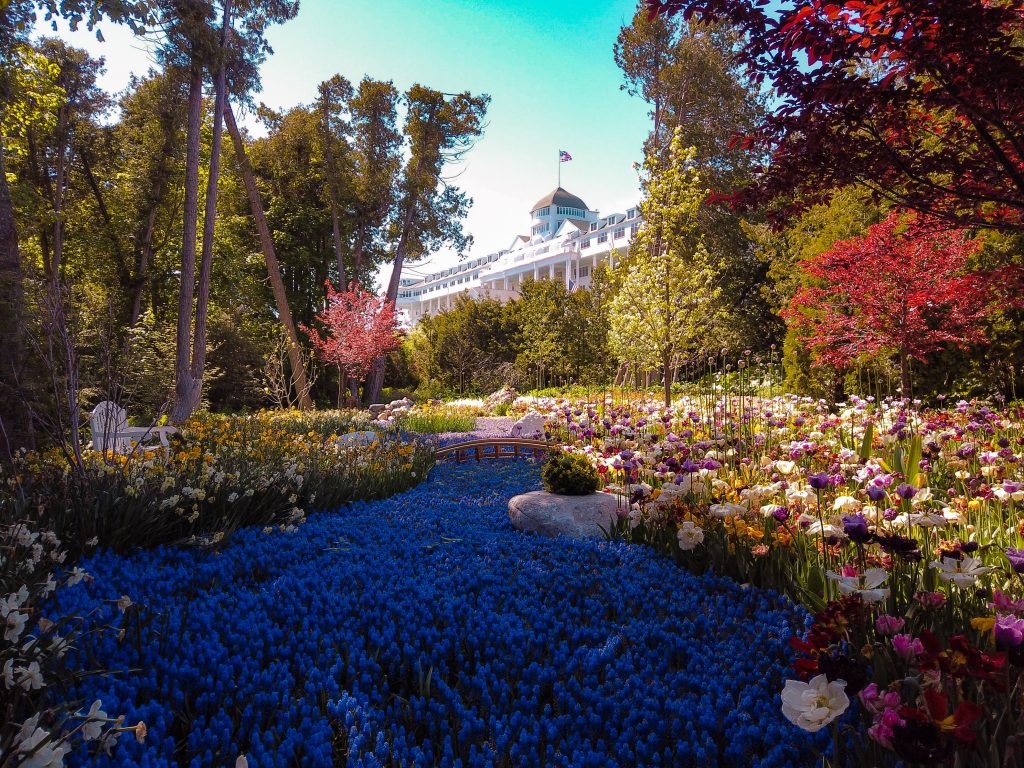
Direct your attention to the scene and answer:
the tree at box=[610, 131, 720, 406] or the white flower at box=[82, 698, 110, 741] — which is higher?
the tree at box=[610, 131, 720, 406]

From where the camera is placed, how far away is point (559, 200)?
63.5 meters

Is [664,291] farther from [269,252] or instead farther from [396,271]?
[269,252]

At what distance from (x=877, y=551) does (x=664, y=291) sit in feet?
26.0

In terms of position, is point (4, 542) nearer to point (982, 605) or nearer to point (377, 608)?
point (377, 608)

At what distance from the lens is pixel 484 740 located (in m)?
1.84

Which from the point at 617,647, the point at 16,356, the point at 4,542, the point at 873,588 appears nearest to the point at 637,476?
the point at 617,647

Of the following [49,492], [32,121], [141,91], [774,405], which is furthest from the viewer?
[141,91]

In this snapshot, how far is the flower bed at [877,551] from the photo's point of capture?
4.61ft

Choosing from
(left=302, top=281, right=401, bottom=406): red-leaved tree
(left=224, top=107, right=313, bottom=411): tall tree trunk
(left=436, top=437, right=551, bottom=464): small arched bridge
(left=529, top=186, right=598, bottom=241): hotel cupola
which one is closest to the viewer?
(left=436, top=437, right=551, bottom=464): small arched bridge

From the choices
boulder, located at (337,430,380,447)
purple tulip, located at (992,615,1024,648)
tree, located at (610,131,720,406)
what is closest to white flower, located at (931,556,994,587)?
purple tulip, located at (992,615,1024,648)

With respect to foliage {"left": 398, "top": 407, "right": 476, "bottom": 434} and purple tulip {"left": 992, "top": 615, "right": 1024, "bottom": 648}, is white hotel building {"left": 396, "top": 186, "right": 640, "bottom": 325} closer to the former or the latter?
foliage {"left": 398, "top": 407, "right": 476, "bottom": 434}

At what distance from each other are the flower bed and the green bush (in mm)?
283

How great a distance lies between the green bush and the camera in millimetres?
4688

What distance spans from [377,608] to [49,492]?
2552 millimetres
